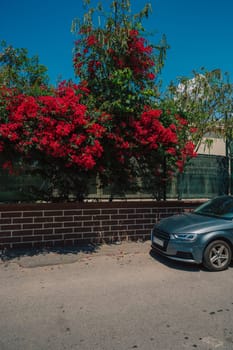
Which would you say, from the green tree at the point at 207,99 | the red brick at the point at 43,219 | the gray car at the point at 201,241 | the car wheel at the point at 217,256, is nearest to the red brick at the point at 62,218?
the red brick at the point at 43,219

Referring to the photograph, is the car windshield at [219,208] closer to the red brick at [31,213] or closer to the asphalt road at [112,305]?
the asphalt road at [112,305]

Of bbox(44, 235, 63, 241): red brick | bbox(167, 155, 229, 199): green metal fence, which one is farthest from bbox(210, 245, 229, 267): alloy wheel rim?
bbox(44, 235, 63, 241): red brick

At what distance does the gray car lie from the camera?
481 cm

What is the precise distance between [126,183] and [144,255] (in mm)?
2127

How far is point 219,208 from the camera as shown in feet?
18.9

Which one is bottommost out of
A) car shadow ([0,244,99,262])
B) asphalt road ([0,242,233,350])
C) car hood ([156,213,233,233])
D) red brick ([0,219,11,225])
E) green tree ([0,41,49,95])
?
asphalt road ([0,242,233,350])

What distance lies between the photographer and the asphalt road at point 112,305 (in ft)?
8.99

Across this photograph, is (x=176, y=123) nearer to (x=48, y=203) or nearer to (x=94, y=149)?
(x=94, y=149)

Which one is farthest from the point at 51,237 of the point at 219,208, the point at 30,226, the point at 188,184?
the point at 188,184

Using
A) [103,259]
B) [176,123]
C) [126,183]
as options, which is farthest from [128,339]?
[176,123]

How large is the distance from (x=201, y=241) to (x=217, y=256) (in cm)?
48

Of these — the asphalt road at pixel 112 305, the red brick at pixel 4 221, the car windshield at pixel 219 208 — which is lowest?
the asphalt road at pixel 112 305

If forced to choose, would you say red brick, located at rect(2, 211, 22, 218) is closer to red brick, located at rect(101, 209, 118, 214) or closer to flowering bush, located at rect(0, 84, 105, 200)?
flowering bush, located at rect(0, 84, 105, 200)

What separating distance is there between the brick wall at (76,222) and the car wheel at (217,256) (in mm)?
2516
